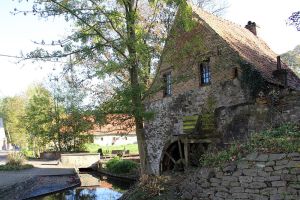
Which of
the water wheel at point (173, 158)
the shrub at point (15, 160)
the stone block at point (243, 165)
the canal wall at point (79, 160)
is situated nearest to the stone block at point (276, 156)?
the stone block at point (243, 165)

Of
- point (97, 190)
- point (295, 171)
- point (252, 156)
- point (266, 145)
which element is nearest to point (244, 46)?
point (266, 145)

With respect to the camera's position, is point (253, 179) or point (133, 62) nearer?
point (253, 179)

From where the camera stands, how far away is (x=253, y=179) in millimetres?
7902

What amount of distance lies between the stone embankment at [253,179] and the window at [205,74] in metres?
6.79

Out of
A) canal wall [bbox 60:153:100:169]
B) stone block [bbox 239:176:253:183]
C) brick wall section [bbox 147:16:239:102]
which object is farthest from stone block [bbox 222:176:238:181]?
canal wall [bbox 60:153:100:169]

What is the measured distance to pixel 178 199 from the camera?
31.8 ft

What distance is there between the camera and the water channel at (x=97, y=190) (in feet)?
55.5

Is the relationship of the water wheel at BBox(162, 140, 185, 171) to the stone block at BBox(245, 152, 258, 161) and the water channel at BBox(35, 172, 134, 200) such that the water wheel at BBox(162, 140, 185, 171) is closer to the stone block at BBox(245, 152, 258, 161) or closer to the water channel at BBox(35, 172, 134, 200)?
the water channel at BBox(35, 172, 134, 200)

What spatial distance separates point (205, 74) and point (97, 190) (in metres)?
8.62

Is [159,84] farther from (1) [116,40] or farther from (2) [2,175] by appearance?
(2) [2,175]

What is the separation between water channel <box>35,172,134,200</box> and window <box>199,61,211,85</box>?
6613 millimetres

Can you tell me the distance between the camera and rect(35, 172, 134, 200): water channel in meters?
16.9

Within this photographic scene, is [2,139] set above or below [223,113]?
below

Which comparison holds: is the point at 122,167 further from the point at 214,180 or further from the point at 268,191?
the point at 268,191
